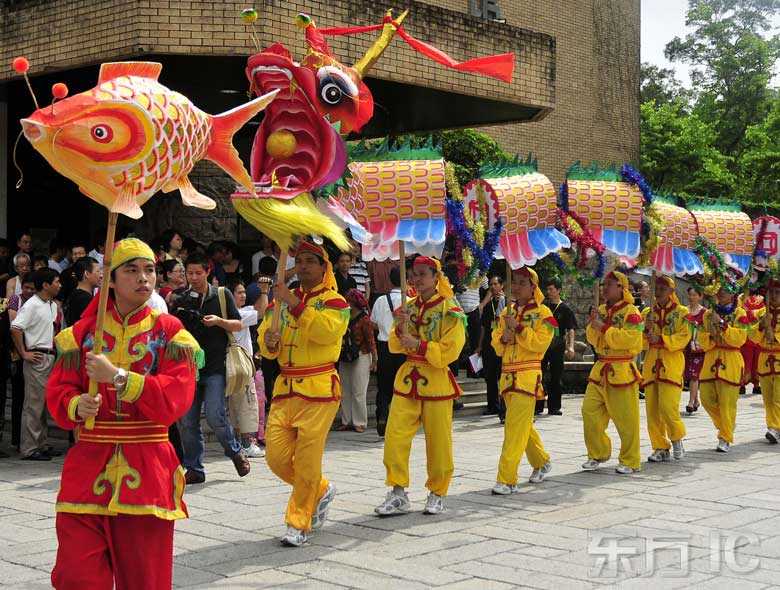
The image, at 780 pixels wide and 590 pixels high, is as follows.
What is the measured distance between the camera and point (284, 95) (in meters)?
6.54

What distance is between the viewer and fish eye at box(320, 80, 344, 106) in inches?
258

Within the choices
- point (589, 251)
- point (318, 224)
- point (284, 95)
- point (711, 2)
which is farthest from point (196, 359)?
point (711, 2)

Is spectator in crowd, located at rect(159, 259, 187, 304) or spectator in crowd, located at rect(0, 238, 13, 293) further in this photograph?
spectator in crowd, located at rect(0, 238, 13, 293)

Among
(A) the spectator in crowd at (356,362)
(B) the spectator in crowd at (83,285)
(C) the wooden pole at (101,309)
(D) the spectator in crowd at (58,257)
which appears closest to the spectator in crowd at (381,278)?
(A) the spectator in crowd at (356,362)

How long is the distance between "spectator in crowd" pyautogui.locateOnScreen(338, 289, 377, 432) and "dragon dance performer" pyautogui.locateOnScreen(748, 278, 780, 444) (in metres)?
4.13

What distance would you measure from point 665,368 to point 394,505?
380cm

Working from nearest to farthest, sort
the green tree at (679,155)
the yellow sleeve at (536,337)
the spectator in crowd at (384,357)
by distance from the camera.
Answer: the yellow sleeve at (536,337), the spectator in crowd at (384,357), the green tree at (679,155)

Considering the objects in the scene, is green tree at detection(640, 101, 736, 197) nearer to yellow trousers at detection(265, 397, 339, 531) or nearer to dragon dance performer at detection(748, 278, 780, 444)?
dragon dance performer at detection(748, 278, 780, 444)

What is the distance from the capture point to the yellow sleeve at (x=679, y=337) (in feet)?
33.6

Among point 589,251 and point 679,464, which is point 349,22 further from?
point 679,464

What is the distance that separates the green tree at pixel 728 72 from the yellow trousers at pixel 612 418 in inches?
1144

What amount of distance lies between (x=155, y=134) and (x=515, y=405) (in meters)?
4.66

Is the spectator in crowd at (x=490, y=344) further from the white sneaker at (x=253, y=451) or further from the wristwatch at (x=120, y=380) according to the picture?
the wristwatch at (x=120, y=380)

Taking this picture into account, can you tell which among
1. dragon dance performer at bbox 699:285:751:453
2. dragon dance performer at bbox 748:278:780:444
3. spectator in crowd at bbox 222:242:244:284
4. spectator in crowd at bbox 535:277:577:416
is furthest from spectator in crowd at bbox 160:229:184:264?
dragon dance performer at bbox 748:278:780:444
